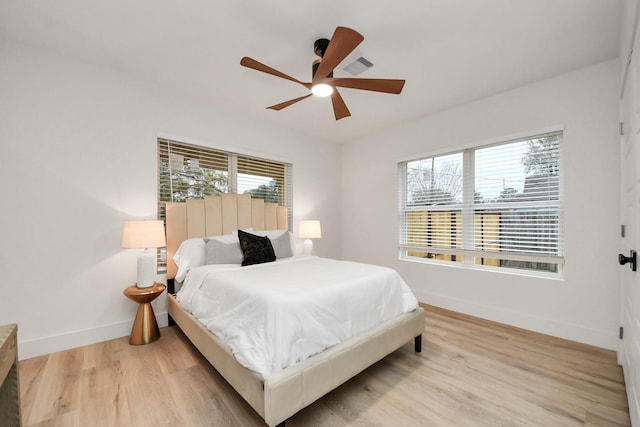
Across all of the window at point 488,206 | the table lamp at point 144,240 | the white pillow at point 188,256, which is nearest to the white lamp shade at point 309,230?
the window at point 488,206

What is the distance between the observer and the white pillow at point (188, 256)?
274cm

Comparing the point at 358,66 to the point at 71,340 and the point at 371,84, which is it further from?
the point at 71,340

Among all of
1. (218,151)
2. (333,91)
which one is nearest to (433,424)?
(333,91)

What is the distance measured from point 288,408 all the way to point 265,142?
10.6 ft

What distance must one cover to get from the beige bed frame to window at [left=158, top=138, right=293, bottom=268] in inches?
6.2

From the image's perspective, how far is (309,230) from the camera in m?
3.95

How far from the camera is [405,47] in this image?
2.26 m

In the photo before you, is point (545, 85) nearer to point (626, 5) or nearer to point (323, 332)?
point (626, 5)

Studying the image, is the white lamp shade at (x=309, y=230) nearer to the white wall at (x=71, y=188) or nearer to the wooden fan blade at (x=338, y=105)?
the wooden fan blade at (x=338, y=105)

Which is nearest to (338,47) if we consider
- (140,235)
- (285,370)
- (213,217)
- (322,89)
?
(322,89)

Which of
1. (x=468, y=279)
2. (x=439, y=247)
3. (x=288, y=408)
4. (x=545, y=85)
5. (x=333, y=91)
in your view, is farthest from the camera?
(x=439, y=247)

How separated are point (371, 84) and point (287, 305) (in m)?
1.71

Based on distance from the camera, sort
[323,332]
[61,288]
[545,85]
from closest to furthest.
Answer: [323,332], [61,288], [545,85]

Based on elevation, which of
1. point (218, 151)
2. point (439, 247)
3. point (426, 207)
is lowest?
point (439, 247)
